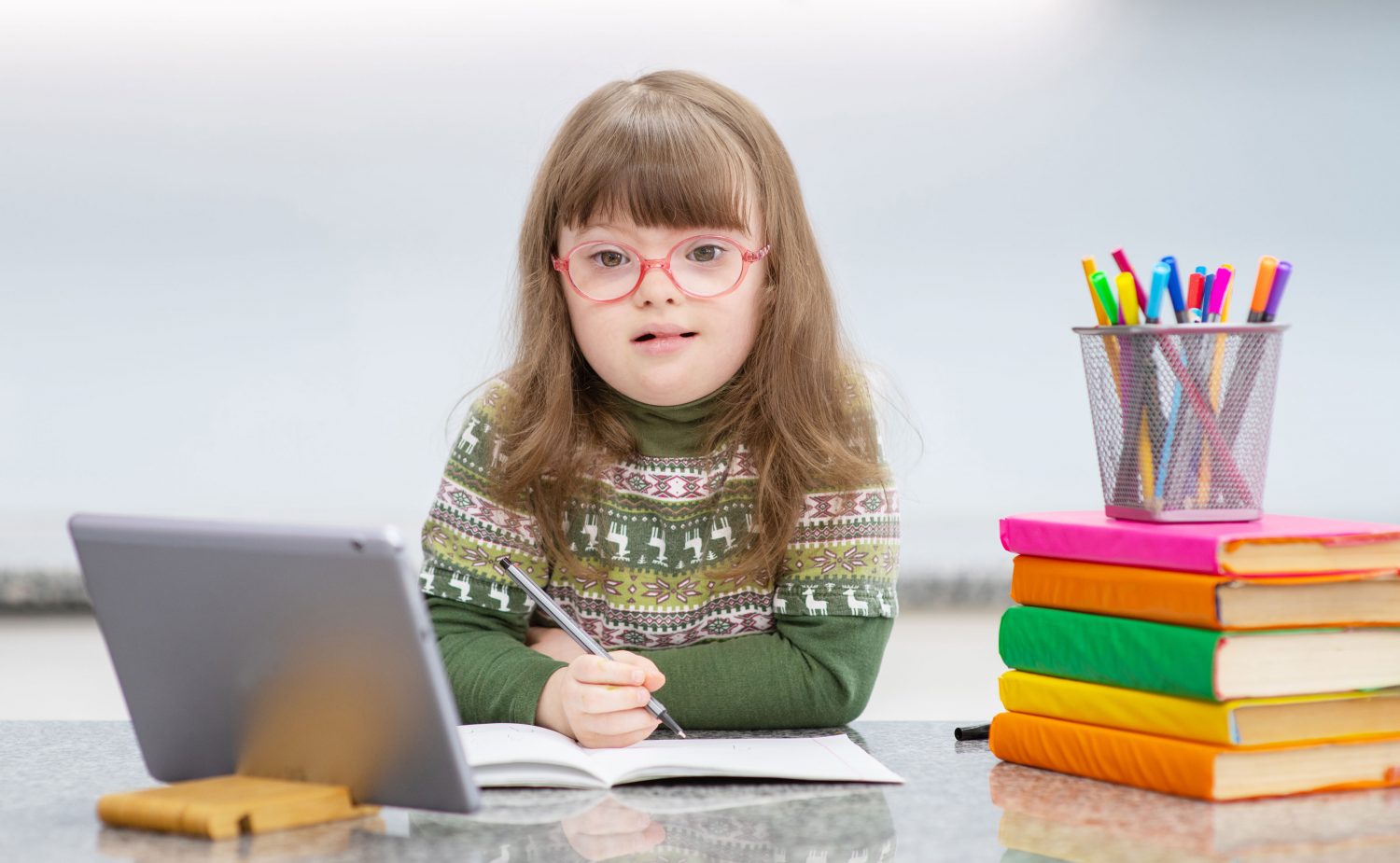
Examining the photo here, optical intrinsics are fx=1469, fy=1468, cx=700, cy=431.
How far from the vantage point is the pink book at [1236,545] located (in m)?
0.76

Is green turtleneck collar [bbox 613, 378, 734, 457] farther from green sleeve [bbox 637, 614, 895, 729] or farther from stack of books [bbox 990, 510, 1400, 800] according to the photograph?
stack of books [bbox 990, 510, 1400, 800]

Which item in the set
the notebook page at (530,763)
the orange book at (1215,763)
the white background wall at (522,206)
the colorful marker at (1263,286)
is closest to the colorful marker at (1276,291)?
the colorful marker at (1263,286)

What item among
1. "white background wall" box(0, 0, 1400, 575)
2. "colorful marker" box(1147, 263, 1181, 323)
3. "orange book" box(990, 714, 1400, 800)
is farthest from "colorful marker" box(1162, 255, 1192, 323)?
"white background wall" box(0, 0, 1400, 575)

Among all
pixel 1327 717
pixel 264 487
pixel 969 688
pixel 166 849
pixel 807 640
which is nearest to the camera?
pixel 166 849

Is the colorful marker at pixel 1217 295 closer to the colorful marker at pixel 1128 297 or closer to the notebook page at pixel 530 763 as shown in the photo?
the colorful marker at pixel 1128 297

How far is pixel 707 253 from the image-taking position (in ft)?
3.64

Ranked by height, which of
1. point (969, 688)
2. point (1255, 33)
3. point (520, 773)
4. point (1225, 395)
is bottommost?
point (969, 688)

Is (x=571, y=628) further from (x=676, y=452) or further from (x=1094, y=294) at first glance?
(x=1094, y=294)

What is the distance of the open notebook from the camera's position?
0.81 meters

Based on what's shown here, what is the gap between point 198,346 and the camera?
7.03ft

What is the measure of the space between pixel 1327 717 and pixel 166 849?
596 millimetres

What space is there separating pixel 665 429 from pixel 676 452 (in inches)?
0.8

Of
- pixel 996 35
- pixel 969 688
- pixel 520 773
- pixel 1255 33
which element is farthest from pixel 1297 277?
pixel 520 773

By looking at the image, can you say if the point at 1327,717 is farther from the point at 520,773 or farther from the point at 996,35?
the point at 996,35
